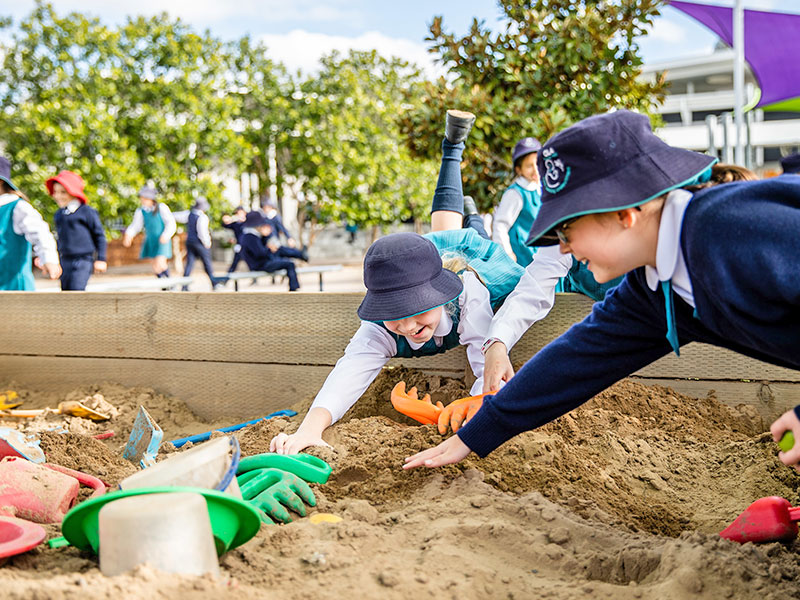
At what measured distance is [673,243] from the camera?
1.41 m

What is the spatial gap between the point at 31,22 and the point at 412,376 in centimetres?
1674

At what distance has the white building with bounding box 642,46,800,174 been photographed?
29453 mm

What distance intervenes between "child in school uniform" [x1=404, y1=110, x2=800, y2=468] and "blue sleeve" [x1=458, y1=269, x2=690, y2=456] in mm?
68

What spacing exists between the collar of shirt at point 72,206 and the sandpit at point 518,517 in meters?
3.42

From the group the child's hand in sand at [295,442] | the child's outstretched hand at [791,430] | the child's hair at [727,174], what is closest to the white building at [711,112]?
the child's hair at [727,174]

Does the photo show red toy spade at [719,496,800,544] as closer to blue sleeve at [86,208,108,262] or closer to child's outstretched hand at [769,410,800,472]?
child's outstretched hand at [769,410,800,472]

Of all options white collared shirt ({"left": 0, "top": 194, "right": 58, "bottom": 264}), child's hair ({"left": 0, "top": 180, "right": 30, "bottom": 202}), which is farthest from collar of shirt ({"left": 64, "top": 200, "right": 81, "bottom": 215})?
white collared shirt ({"left": 0, "top": 194, "right": 58, "bottom": 264})

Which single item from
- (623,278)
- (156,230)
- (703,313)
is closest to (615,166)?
(703,313)

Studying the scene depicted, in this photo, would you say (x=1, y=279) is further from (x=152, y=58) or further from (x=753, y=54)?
(x=152, y=58)

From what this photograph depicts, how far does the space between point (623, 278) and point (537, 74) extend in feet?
13.5

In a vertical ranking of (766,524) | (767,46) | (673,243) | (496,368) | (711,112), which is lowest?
(766,524)

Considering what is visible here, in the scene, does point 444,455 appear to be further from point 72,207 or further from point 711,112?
point 711,112

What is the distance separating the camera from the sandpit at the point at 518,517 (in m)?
1.38

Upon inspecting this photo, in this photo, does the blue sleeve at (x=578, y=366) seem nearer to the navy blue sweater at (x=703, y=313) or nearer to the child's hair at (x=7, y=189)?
the navy blue sweater at (x=703, y=313)
